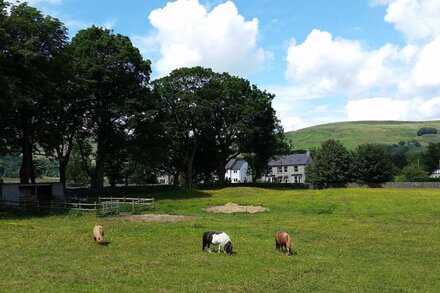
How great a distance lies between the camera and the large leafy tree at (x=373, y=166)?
102 metres

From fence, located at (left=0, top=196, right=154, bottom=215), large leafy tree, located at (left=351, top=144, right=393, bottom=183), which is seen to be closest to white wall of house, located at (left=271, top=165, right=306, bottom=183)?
large leafy tree, located at (left=351, top=144, right=393, bottom=183)

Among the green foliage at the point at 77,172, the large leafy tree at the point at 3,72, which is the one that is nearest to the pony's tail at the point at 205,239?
the large leafy tree at the point at 3,72

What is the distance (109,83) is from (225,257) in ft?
175

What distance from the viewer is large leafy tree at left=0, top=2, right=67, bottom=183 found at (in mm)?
48531

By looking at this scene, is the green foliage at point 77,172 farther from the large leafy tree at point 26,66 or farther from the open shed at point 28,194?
the open shed at point 28,194

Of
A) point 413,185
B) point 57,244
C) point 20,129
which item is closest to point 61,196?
point 20,129

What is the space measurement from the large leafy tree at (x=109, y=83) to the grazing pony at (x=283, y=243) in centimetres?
4816

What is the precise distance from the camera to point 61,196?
57500mm

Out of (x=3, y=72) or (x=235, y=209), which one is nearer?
(x=3, y=72)

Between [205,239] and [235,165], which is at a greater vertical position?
[235,165]

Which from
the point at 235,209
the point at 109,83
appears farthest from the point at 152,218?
the point at 109,83

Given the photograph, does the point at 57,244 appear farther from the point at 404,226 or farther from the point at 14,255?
the point at 404,226

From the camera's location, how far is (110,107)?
7038 centimetres

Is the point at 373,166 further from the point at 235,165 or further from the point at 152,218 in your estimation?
the point at 235,165
